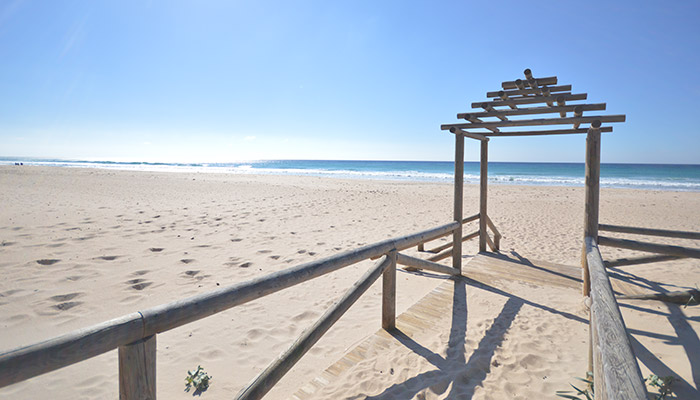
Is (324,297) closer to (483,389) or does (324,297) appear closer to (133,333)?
(483,389)

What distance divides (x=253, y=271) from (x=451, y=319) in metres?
3.28

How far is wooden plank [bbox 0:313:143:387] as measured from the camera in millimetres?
1139

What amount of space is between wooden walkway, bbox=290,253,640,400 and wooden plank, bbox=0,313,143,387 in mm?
1512

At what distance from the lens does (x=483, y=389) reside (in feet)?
8.41

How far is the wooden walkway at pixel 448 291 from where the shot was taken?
9.46 ft

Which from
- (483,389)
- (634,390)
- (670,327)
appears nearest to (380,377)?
(483,389)

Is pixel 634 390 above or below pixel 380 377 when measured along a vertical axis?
above

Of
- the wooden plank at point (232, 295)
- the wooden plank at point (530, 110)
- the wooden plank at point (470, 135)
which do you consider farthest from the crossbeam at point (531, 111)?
the wooden plank at point (232, 295)

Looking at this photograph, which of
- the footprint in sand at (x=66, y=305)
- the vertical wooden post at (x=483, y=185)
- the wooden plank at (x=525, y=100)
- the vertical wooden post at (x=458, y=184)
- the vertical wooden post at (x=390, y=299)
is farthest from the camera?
the vertical wooden post at (x=483, y=185)

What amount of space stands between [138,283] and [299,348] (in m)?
3.71

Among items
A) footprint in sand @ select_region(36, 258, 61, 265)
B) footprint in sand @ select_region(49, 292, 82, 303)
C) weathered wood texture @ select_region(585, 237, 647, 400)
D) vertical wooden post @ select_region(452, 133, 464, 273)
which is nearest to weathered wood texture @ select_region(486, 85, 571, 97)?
vertical wooden post @ select_region(452, 133, 464, 273)

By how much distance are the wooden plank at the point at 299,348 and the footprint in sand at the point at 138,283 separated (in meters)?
3.51

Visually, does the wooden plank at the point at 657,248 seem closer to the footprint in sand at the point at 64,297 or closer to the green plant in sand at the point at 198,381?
the green plant in sand at the point at 198,381

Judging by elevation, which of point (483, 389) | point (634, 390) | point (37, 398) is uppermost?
point (634, 390)
